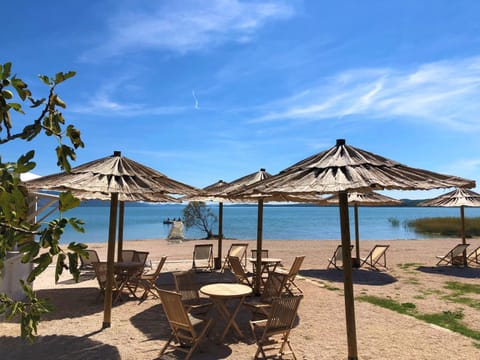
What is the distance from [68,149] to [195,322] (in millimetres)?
4020

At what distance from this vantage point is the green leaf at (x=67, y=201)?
3.75ft

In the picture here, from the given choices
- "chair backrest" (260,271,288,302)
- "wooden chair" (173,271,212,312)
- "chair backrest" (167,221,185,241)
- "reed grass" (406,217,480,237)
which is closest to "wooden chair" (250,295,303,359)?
"wooden chair" (173,271,212,312)

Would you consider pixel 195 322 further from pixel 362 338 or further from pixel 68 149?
pixel 68 149

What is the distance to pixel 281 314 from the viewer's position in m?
4.48

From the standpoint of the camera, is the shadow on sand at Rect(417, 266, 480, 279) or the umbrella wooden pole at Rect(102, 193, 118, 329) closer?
the umbrella wooden pole at Rect(102, 193, 118, 329)

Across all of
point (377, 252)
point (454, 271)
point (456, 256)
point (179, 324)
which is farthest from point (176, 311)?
point (456, 256)

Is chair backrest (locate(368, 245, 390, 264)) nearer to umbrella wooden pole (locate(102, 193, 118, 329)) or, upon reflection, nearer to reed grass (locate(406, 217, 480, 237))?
umbrella wooden pole (locate(102, 193, 118, 329))

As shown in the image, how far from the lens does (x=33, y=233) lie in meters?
1.18

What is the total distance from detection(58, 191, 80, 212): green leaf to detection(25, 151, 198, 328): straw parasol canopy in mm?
3672

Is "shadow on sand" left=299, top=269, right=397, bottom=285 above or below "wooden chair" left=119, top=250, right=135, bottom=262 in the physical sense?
below

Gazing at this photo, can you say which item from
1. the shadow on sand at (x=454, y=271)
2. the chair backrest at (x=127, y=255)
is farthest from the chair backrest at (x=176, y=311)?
the shadow on sand at (x=454, y=271)

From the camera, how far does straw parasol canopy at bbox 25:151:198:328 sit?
4985mm

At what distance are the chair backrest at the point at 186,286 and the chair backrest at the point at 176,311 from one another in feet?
4.11

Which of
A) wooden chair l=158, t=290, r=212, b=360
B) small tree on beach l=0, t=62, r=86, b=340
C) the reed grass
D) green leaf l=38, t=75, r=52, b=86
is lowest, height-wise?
wooden chair l=158, t=290, r=212, b=360
